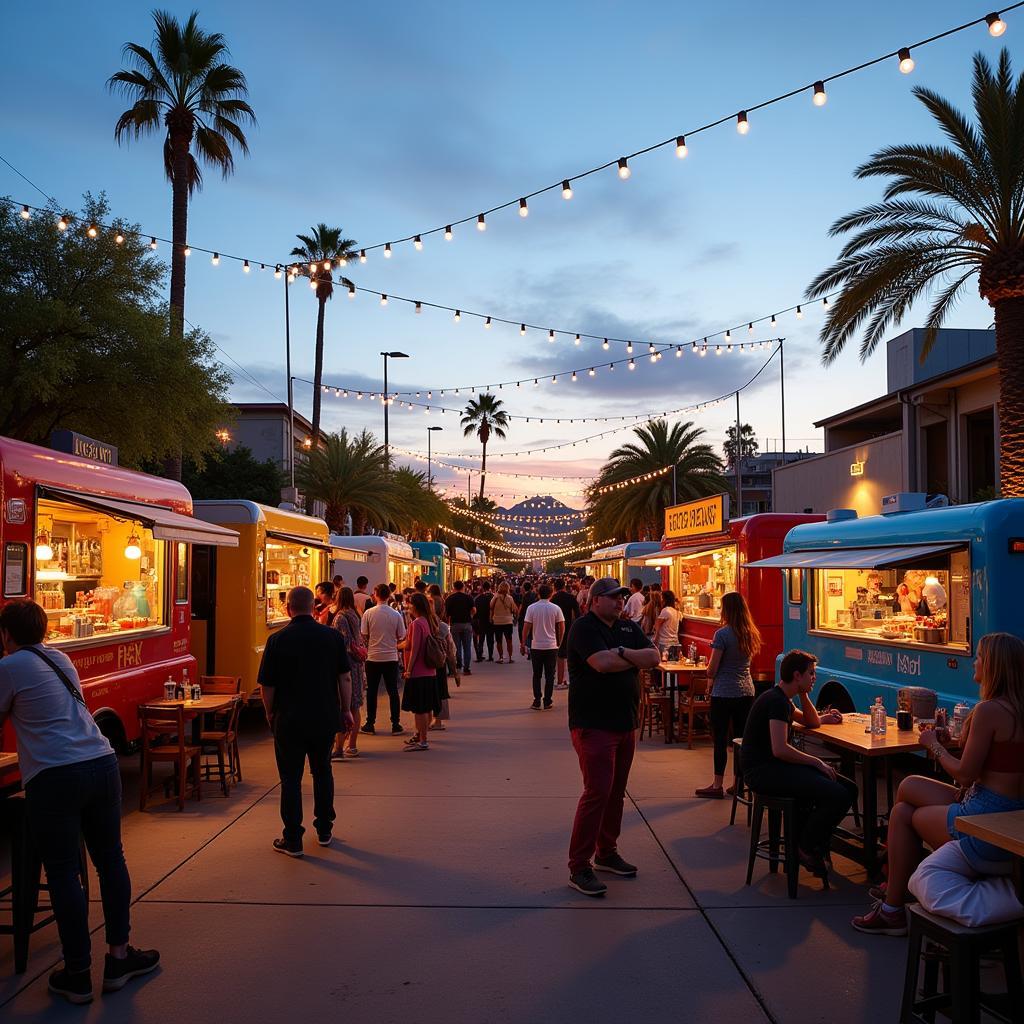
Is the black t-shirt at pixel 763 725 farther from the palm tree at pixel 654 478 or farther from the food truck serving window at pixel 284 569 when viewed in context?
the palm tree at pixel 654 478

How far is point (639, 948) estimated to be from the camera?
5.05 meters

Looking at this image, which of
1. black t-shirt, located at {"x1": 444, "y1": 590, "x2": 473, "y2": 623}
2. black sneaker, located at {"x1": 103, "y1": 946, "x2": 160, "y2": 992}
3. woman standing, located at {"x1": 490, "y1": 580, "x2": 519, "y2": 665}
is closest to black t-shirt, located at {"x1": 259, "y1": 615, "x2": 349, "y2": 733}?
black sneaker, located at {"x1": 103, "y1": 946, "x2": 160, "y2": 992}

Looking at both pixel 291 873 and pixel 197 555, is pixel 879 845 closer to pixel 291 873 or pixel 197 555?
pixel 291 873

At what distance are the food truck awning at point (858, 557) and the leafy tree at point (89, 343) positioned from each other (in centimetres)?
1080

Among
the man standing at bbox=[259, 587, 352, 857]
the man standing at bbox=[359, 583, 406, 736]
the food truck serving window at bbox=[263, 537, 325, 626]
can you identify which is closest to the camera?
the man standing at bbox=[259, 587, 352, 857]

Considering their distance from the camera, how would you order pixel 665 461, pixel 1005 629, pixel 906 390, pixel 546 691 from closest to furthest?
pixel 1005 629
pixel 546 691
pixel 906 390
pixel 665 461

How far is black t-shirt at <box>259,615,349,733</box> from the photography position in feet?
22.0

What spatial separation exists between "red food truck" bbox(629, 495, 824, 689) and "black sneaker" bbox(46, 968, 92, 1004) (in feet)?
29.2

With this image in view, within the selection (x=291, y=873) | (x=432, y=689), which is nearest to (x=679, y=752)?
(x=432, y=689)

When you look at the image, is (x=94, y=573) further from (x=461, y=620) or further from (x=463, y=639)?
(x=463, y=639)

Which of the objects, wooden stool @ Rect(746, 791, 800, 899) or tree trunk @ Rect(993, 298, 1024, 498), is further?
tree trunk @ Rect(993, 298, 1024, 498)

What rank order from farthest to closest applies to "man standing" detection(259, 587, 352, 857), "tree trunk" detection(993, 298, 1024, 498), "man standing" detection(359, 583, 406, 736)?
"tree trunk" detection(993, 298, 1024, 498)
"man standing" detection(359, 583, 406, 736)
"man standing" detection(259, 587, 352, 857)

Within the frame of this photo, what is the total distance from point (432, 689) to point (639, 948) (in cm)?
617

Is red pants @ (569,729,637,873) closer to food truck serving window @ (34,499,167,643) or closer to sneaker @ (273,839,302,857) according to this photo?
sneaker @ (273,839,302,857)
